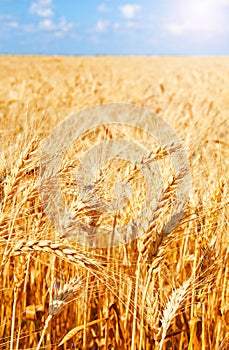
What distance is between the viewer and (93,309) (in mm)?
Result: 1975

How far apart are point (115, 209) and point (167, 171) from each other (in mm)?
307

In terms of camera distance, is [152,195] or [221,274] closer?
[152,195]

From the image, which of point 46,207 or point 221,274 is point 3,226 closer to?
point 46,207

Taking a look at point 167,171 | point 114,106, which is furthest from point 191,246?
point 114,106

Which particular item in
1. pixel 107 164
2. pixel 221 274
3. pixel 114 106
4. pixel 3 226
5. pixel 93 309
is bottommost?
pixel 93 309

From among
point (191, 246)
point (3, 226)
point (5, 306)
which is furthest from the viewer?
point (191, 246)

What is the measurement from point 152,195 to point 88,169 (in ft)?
1.16

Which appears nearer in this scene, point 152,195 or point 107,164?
point 152,195

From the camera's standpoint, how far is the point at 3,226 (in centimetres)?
126

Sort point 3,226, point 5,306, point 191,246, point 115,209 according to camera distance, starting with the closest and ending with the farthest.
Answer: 1. point 3,226
2. point 115,209
3. point 5,306
4. point 191,246

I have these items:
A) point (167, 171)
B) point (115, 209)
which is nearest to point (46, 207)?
point (115, 209)

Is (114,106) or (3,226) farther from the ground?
(114,106)

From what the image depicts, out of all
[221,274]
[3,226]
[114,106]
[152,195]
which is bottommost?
[221,274]

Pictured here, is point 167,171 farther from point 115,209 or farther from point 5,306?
point 5,306
